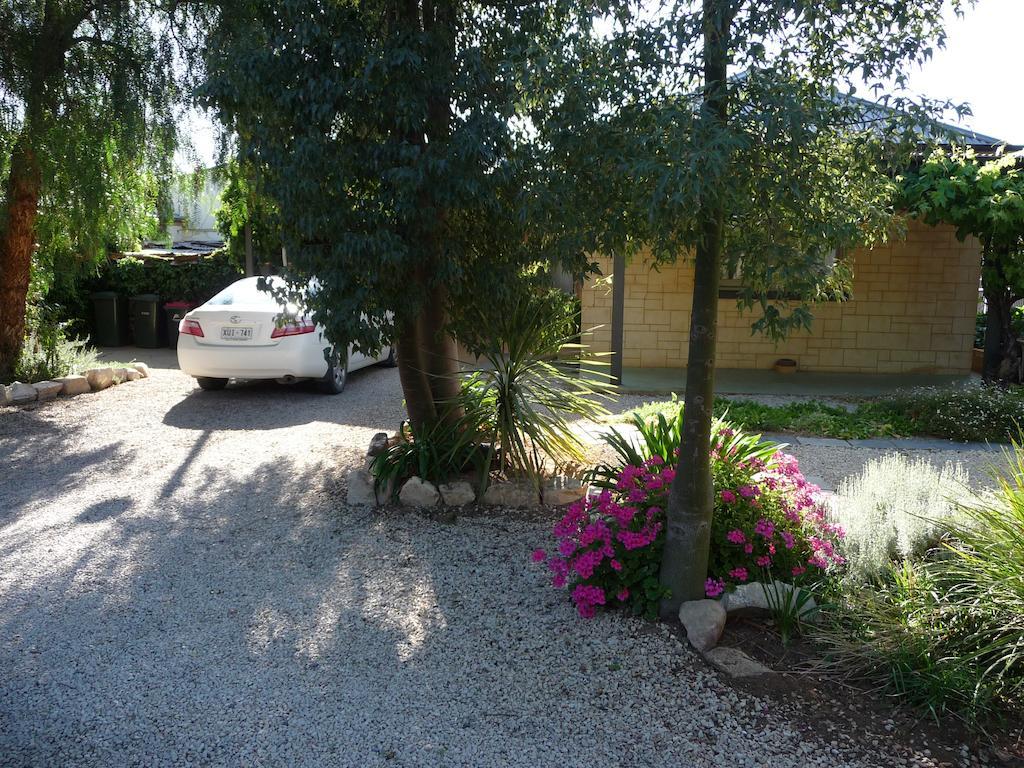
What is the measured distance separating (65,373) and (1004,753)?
10.4m

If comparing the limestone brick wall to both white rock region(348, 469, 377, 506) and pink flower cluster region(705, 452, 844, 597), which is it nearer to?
white rock region(348, 469, 377, 506)

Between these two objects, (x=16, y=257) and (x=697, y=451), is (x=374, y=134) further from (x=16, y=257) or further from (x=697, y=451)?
(x=16, y=257)

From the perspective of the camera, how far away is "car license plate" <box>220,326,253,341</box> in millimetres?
9227

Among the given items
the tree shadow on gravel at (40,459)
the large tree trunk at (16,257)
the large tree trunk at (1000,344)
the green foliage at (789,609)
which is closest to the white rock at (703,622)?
the green foliage at (789,609)

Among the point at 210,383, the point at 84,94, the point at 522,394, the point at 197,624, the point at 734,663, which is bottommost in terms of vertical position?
the point at 197,624

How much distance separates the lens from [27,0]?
311 inches

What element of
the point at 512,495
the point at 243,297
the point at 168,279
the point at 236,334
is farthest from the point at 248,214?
the point at 168,279

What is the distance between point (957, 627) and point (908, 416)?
5.57 metres

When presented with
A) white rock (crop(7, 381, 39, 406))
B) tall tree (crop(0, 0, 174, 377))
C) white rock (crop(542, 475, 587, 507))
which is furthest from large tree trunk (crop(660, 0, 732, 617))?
white rock (crop(7, 381, 39, 406))

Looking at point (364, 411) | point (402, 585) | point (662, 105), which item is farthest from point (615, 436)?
point (364, 411)

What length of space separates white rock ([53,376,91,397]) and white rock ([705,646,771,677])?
8897mm

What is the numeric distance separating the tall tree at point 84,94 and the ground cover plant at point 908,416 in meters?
5.54

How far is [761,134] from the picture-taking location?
3105 millimetres

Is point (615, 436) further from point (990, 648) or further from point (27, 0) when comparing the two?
point (27, 0)
